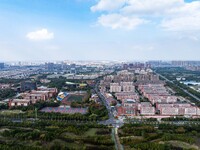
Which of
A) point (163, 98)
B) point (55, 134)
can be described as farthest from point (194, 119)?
point (55, 134)

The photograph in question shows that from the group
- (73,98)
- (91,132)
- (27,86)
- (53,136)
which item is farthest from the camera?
(27,86)

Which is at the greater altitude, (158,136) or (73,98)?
(73,98)

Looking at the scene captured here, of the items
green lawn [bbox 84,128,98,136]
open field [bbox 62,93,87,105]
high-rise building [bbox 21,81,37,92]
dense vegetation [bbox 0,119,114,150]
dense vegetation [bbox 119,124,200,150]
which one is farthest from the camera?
high-rise building [bbox 21,81,37,92]

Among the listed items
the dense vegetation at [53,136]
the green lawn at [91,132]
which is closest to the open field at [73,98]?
the dense vegetation at [53,136]

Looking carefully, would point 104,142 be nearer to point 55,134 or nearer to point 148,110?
point 55,134

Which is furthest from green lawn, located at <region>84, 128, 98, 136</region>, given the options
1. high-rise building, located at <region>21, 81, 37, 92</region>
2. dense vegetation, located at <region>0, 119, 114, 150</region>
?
high-rise building, located at <region>21, 81, 37, 92</region>

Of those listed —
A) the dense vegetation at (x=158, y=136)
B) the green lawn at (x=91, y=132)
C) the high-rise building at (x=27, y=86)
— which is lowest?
the green lawn at (x=91, y=132)

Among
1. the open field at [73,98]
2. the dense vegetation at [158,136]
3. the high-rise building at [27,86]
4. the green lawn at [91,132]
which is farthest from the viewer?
the high-rise building at [27,86]

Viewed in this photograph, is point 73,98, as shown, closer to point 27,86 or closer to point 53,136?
point 27,86

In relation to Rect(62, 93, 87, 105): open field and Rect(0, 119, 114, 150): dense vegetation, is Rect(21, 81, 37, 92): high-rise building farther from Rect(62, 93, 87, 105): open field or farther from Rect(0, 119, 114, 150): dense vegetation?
Rect(0, 119, 114, 150): dense vegetation

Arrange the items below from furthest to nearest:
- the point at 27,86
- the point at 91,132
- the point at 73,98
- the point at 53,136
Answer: the point at 27,86
the point at 73,98
the point at 91,132
the point at 53,136

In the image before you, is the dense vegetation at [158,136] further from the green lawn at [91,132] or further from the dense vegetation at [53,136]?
the green lawn at [91,132]

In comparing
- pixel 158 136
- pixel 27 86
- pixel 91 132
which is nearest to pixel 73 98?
pixel 27 86
